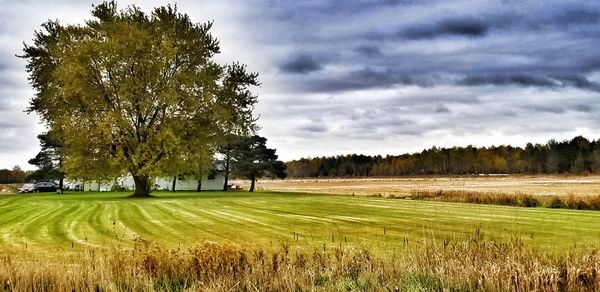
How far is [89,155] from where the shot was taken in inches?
1970

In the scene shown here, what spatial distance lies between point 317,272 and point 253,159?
218 ft

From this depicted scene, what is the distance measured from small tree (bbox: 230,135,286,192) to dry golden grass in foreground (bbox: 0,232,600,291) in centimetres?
6407

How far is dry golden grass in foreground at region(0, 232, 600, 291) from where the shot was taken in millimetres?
10000

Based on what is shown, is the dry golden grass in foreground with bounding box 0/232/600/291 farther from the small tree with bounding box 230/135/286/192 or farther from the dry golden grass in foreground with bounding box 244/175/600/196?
the small tree with bounding box 230/135/286/192

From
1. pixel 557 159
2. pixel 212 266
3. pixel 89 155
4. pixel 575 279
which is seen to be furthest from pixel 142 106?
pixel 557 159

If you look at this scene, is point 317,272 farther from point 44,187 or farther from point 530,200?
point 44,187

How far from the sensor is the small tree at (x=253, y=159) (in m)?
76.8

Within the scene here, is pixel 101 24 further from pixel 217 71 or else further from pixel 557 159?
pixel 557 159

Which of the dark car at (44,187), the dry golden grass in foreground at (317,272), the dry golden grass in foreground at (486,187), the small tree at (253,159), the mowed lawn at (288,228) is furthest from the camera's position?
the dark car at (44,187)

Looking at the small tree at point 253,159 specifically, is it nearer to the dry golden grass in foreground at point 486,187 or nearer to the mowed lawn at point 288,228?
the dry golden grass in foreground at point 486,187

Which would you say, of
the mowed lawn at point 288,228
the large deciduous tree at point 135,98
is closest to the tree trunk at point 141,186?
the large deciduous tree at point 135,98

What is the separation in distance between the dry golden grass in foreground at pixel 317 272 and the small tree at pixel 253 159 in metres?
64.1

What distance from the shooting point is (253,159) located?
77.4 meters

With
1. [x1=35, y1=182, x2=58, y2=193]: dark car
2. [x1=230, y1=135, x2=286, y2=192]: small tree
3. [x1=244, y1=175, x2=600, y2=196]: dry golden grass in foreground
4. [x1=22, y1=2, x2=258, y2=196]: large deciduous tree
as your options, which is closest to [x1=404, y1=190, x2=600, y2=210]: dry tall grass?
[x1=244, y1=175, x2=600, y2=196]: dry golden grass in foreground
